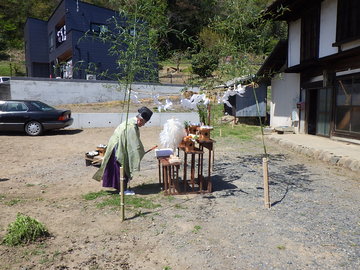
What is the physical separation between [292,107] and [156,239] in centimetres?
1079

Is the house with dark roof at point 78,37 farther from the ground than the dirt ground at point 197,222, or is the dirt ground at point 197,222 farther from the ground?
the house with dark roof at point 78,37

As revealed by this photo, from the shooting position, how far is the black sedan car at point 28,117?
11117 millimetres

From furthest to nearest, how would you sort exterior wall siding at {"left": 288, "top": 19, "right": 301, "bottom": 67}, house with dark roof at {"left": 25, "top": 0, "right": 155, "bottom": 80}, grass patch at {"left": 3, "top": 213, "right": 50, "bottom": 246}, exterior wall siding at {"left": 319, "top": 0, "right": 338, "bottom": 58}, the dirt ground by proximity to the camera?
house with dark roof at {"left": 25, "top": 0, "right": 155, "bottom": 80}, exterior wall siding at {"left": 288, "top": 19, "right": 301, "bottom": 67}, exterior wall siding at {"left": 319, "top": 0, "right": 338, "bottom": 58}, grass patch at {"left": 3, "top": 213, "right": 50, "bottom": 246}, the dirt ground

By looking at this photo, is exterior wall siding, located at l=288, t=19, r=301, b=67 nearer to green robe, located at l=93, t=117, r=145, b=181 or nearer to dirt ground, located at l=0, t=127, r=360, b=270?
dirt ground, located at l=0, t=127, r=360, b=270

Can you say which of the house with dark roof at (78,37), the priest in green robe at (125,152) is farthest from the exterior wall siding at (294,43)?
the house with dark roof at (78,37)

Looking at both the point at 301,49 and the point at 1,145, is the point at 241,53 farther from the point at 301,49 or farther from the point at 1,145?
the point at 1,145

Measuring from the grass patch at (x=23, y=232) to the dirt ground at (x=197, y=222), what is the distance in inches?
3.5

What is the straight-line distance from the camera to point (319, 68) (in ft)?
34.3

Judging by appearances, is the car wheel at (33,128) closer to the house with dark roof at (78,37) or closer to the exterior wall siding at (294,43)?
the house with dark roof at (78,37)

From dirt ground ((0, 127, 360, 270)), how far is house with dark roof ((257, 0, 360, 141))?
9.84 ft

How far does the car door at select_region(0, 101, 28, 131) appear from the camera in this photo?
11.1m

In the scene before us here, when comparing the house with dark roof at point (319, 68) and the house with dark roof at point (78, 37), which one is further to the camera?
the house with dark roof at point (78, 37)

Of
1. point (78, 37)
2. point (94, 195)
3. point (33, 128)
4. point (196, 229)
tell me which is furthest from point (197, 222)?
point (78, 37)

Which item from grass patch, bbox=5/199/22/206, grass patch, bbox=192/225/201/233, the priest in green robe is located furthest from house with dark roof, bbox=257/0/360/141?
grass patch, bbox=5/199/22/206
